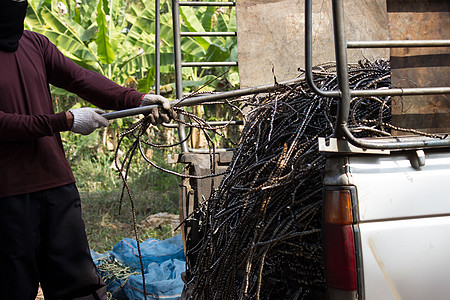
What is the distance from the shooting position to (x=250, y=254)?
6.44ft

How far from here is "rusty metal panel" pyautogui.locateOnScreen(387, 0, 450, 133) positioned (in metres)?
1.83

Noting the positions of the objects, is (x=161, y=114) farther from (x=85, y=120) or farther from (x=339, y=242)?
(x=339, y=242)

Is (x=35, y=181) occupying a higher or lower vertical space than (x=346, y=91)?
lower

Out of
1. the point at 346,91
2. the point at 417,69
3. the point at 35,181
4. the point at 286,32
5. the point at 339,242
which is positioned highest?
the point at 286,32

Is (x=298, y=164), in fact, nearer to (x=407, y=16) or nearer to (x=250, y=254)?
(x=250, y=254)

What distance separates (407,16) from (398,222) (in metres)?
0.83

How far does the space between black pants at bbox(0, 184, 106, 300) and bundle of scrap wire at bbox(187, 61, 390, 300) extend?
26.0 inches

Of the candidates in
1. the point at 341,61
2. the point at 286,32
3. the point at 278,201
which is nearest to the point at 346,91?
the point at 341,61

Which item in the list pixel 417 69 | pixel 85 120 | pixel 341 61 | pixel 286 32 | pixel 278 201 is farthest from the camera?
pixel 286 32

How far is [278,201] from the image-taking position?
82.3 inches

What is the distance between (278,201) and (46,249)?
1.43 m

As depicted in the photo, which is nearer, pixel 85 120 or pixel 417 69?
pixel 417 69

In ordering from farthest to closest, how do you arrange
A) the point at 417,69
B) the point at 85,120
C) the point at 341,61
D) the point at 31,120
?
the point at 85,120 < the point at 31,120 < the point at 417,69 < the point at 341,61

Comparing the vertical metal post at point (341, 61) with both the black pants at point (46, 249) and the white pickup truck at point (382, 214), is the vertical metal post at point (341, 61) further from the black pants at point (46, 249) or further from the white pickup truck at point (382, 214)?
the black pants at point (46, 249)
